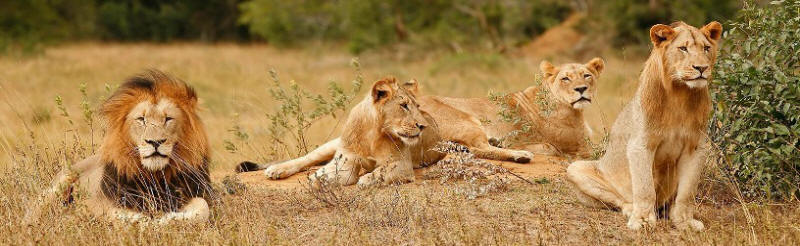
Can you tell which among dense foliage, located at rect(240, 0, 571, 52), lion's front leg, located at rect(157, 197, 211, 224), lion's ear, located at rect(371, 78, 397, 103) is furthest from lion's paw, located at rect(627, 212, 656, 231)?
dense foliage, located at rect(240, 0, 571, 52)

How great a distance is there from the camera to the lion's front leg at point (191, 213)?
5395 millimetres

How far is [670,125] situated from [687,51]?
39 cm

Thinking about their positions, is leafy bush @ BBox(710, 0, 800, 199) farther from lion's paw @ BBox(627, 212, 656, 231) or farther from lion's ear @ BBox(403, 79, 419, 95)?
lion's ear @ BBox(403, 79, 419, 95)

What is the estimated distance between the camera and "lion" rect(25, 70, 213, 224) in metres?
5.24

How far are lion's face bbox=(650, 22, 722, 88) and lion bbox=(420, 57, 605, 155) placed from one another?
2904mm

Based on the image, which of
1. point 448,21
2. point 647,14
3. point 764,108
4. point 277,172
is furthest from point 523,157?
point 448,21

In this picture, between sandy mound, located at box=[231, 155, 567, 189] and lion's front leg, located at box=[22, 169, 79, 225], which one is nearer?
lion's front leg, located at box=[22, 169, 79, 225]

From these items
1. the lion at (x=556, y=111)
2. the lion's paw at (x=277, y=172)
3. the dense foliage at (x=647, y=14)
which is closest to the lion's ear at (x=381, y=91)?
the lion's paw at (x=277, y=172)

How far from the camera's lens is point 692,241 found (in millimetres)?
4836

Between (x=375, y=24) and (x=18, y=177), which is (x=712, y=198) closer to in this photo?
(x=18, y=177)

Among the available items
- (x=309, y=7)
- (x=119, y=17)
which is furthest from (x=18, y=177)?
(x=119, y=17)

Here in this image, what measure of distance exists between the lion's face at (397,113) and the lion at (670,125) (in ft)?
5.05

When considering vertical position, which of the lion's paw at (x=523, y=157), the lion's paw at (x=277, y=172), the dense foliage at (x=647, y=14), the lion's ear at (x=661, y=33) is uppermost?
the lion's ear at (x=661, y=33)

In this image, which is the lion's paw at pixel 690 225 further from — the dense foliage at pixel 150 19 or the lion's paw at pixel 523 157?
the dense foliage at pixel 150 19
